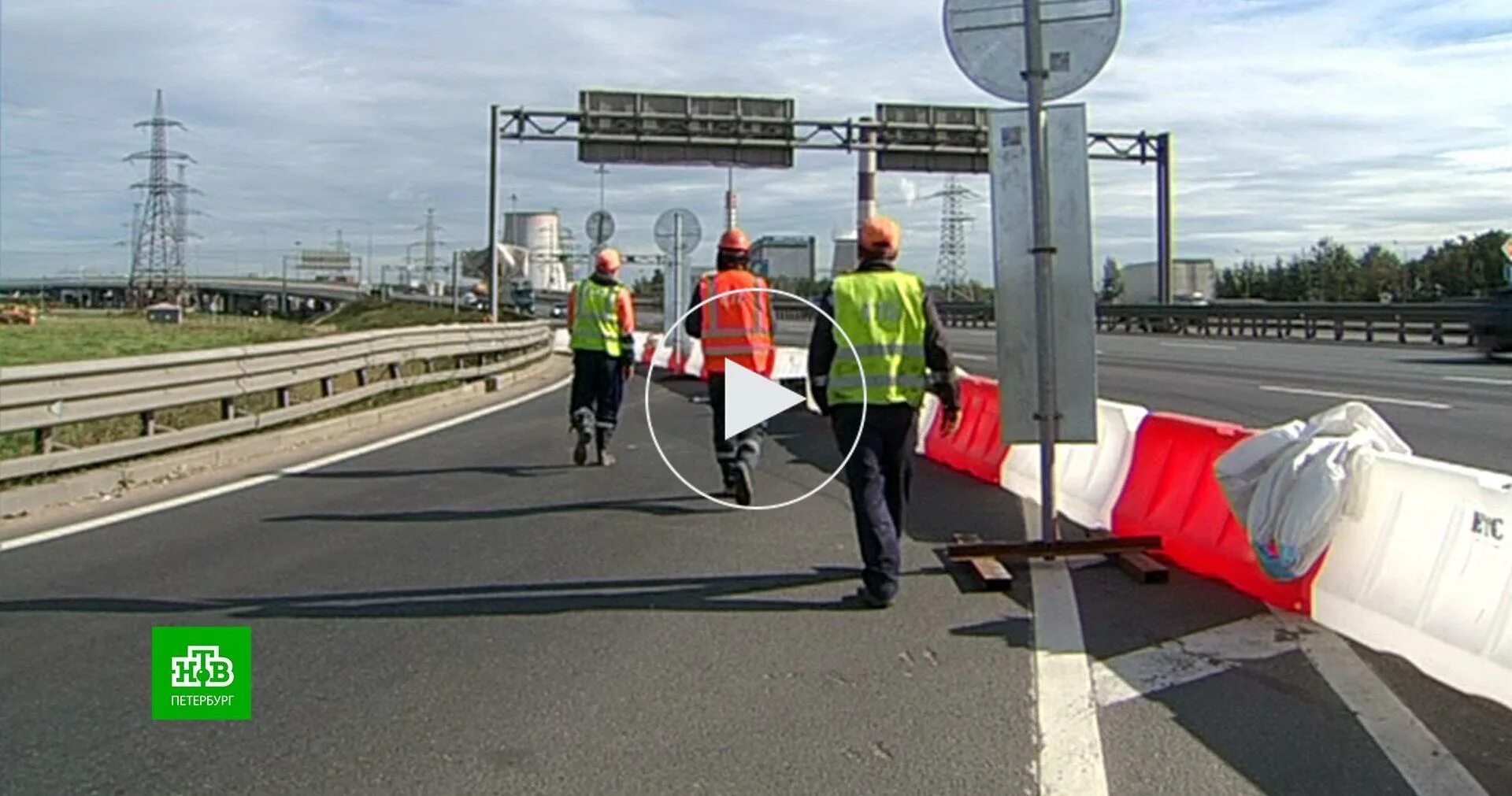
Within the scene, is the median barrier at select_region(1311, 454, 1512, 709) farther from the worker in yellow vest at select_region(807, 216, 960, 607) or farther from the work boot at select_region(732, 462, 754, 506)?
the work boot at select_region(732, 462, 754, 506)

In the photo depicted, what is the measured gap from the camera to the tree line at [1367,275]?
73750mm

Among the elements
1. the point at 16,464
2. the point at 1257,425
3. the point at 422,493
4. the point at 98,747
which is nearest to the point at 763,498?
the point at 422,493

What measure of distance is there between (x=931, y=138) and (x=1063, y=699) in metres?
37.1

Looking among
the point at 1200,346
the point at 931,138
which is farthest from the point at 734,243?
the point at 931,138

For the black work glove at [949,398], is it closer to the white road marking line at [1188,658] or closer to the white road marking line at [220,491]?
the white road marking line at [1188,658]

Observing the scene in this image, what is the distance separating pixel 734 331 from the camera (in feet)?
30.1

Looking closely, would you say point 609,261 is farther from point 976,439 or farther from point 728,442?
point 976,439

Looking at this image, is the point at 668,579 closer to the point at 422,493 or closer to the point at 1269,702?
the point at 1269,702

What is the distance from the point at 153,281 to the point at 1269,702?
404 ft

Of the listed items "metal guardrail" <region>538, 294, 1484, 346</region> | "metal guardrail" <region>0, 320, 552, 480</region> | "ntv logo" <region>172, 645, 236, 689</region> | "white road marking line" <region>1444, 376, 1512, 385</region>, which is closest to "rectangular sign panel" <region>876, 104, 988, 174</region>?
"metal guardrail" <region>538, 294, 1484, 346</region>

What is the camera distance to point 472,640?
5.92 meters

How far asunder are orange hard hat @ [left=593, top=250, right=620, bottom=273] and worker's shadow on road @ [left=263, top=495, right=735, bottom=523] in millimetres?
2702

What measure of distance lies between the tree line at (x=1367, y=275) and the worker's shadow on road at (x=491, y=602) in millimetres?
67104

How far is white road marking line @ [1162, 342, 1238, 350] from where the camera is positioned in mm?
33875
